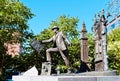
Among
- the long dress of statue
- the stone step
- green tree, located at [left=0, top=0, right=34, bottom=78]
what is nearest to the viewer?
the stone step

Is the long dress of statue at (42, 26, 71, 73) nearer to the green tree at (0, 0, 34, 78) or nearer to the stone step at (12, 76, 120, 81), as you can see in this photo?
the stone step at (12, 76, 120, 81)

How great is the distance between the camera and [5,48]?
32.8 m

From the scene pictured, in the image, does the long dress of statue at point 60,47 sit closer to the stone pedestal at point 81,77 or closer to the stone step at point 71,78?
the stone pedestal at point 81,77

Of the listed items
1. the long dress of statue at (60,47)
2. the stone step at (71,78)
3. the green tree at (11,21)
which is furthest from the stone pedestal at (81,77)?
the green tree at (11,21)

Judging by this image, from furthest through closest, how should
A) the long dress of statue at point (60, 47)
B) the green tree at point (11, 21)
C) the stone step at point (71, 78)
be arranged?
the green tree at point (11, 21) < the long dress of statue at point (60, 47) < the stone step at point (71, 78)

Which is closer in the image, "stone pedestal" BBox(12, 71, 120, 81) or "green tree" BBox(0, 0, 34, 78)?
"stone pedestal" BBox(12, 71, 120, 81)

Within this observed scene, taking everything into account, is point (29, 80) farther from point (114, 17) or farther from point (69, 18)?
point (114, 17)

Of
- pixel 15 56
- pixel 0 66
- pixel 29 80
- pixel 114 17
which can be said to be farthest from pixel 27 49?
pixel 114 17

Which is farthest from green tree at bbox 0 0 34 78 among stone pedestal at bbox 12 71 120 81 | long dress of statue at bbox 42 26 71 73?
stone pedestal at bbox 12 71 120 81

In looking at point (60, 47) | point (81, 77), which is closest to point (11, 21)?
point (60, 47)

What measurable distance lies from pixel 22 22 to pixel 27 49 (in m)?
4.50

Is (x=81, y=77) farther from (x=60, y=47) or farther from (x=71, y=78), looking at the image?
(x=60, y=47)

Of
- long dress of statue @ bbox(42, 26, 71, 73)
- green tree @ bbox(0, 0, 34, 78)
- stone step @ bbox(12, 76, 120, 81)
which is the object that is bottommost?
stone step @ bbox(12, 76, 120, 81)

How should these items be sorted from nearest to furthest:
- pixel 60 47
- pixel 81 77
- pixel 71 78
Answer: pixel 71 78, pixel 81 77, pixel 60 47
